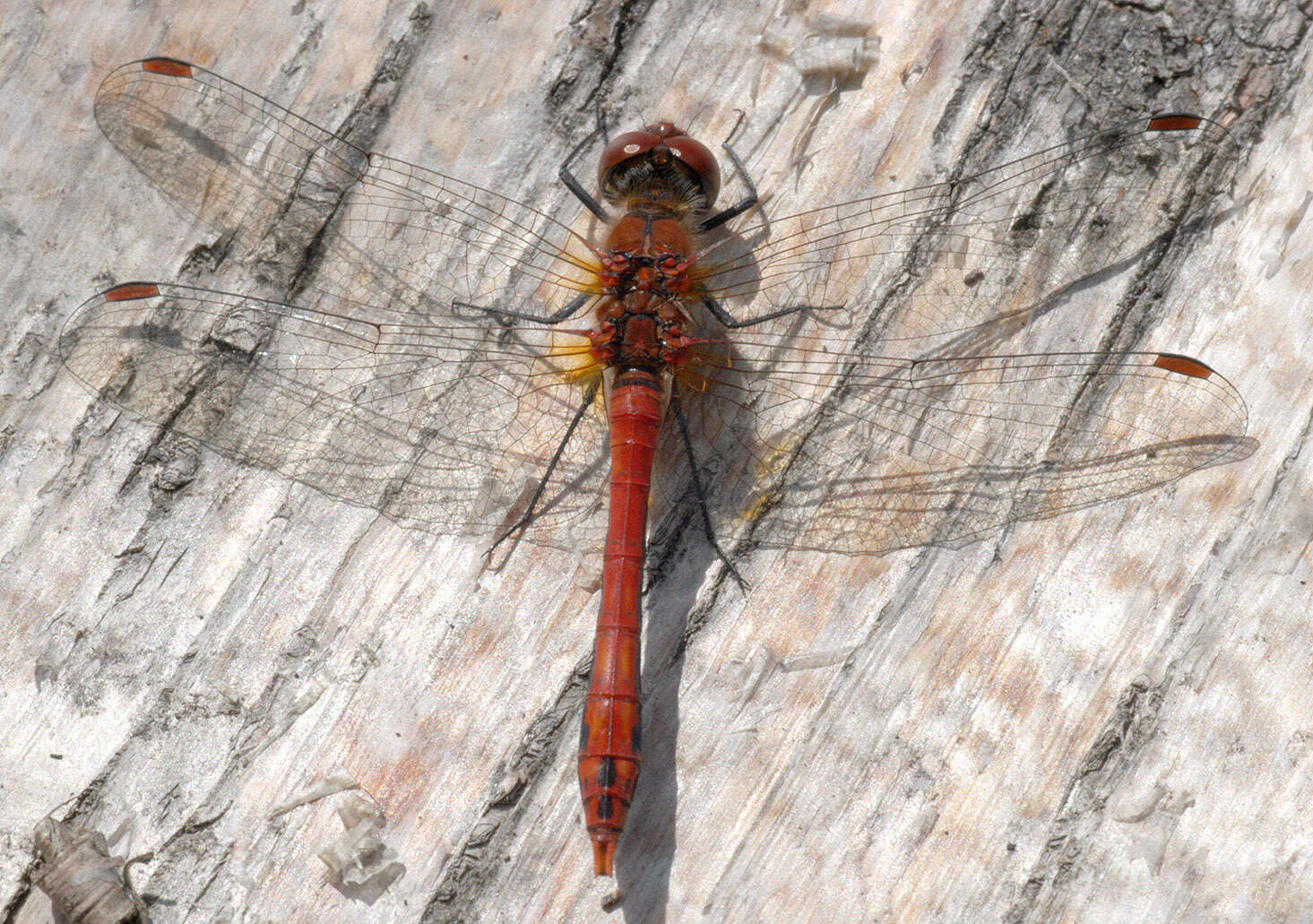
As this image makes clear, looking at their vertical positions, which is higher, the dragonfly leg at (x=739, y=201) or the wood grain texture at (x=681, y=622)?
the dragonfly leg at (x=739, y=201)

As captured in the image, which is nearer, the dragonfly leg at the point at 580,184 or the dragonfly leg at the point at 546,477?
the dragonfly leg at the point at 546,477

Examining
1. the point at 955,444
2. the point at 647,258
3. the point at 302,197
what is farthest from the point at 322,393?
the point at 955,444

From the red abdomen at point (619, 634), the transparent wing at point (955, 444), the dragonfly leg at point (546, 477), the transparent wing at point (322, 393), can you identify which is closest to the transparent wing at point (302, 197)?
the transparent wing at point (322, 393)

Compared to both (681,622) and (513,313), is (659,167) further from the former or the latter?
(681,622)

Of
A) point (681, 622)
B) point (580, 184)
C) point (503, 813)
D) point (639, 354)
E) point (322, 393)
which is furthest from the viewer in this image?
point (580, 184)

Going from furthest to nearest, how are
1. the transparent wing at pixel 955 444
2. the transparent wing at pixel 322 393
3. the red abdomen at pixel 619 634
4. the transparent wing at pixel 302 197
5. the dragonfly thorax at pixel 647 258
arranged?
the dragonfly thorax at pixel 647 258 → the transparent wing at pixel 302 197 → the transparent wing at pixel 322 393 → the transparent wing at pixel 955 444 → the red abdomen at pixel 619 634

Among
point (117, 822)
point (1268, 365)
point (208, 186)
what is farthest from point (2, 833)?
point (1268, 365)

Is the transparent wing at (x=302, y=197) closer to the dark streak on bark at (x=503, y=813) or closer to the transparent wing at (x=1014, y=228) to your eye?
the transparent wing at (x=1014, y=228)
